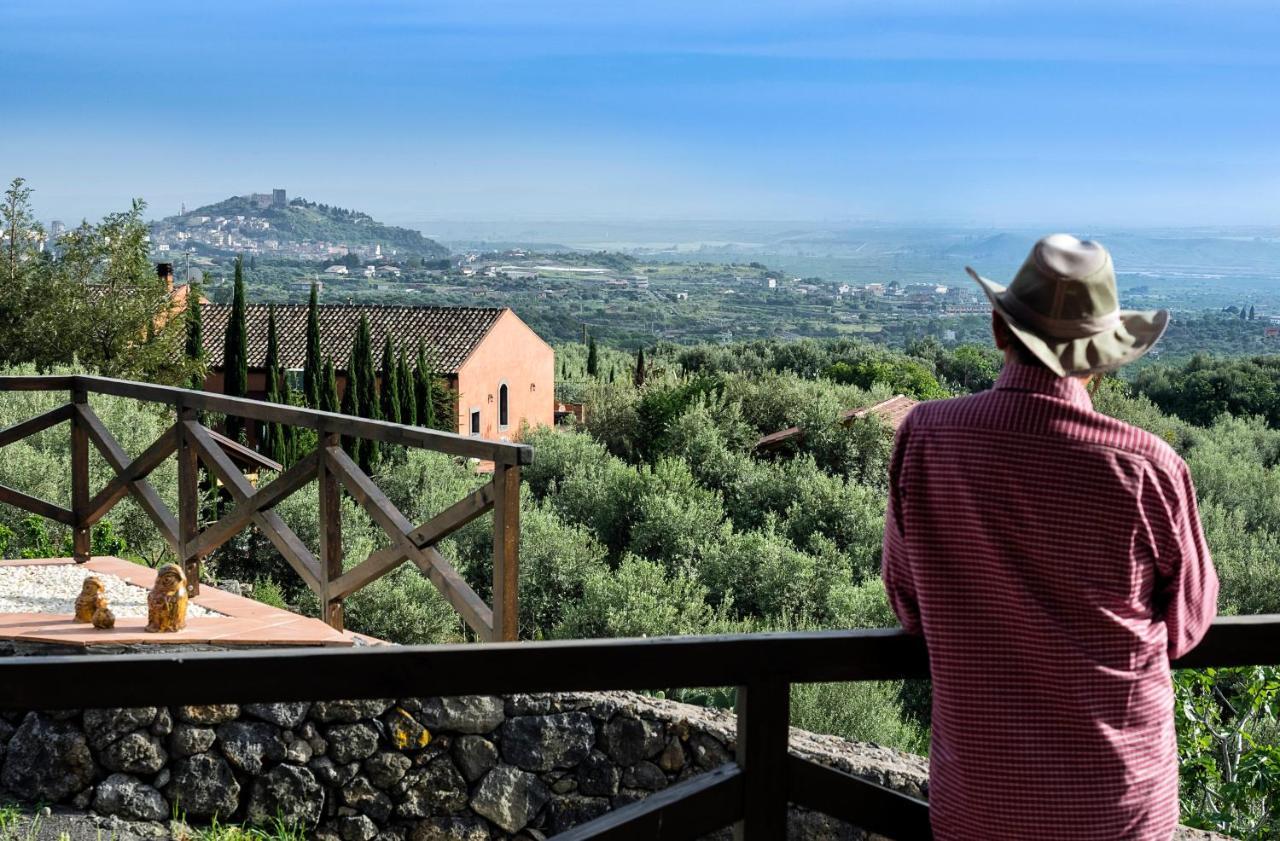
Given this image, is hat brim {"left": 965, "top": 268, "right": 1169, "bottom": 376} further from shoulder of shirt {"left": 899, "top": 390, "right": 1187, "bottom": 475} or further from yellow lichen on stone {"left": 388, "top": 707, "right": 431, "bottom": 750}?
yellow lichen on stone {"left": 388, "top": 707, "right": 431, "bottom": 750}

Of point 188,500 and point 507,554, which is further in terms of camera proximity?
point 188,500

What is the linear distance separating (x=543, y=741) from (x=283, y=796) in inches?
37.1

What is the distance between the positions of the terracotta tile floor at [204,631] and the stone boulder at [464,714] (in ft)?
1.30

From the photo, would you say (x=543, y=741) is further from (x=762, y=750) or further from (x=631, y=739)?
(x=762, y=750)

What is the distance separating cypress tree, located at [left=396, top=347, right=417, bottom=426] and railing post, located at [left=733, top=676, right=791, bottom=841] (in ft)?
92.6

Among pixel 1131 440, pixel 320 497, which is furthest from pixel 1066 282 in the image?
pixel 320 497

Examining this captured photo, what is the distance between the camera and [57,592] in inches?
209

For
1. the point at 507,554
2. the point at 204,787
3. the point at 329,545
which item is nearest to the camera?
the point at 507,554

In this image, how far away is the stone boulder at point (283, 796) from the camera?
440 cm

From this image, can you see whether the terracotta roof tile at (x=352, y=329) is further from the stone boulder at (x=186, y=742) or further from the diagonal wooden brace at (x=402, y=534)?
the stone boulder at (x=186, y=742)

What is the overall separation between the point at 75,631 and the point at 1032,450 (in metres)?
4.02

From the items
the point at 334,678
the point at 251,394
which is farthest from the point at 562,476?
the point at 251,394

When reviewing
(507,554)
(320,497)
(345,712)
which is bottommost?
(345,712)

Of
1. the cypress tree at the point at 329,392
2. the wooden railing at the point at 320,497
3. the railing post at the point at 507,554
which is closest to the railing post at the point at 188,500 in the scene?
the wooden railing at the point at 320,497
